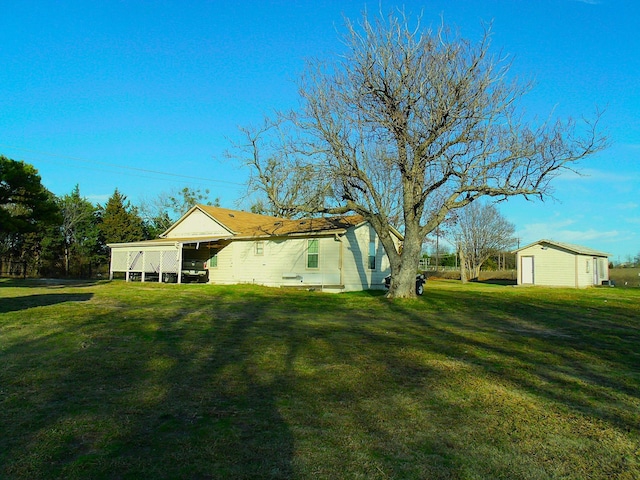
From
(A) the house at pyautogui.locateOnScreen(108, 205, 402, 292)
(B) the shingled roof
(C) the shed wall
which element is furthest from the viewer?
(C) the shed wall

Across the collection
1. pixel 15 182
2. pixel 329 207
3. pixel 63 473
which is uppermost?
pixel 15 182

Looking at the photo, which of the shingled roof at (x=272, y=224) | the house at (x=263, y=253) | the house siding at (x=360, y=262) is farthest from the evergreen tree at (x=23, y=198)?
the house siding at (x=360, y=262)

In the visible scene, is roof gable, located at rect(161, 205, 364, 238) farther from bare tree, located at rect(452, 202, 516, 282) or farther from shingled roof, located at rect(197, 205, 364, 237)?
bare tree, located at rect(452, 202, 516, 282)

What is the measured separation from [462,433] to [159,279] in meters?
25.6

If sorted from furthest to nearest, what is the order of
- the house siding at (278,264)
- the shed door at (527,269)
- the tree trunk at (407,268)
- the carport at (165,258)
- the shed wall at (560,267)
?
the shed door at (527,269)
the shed wall at (560,267)
the carport at (165,258)
the house siding at (278,264)
the tree trunk at (407,268)

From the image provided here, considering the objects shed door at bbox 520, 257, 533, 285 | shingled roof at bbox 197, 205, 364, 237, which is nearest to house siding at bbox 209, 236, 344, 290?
shingled roof at bbox 197, 205, 364, 237

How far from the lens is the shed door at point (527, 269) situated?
115ft

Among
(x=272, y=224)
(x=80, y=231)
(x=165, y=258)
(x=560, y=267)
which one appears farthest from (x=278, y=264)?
→ (x=80, y=231)

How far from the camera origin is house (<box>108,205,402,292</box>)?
904 inches

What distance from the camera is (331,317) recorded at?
12.7 metres

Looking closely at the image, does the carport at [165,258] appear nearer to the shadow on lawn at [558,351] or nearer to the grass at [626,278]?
the shadow on lawn at [558,351]

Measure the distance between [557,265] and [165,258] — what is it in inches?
994

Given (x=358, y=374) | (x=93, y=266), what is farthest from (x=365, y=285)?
(x=93, y=266)

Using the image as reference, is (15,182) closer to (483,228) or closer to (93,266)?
(93,266)
